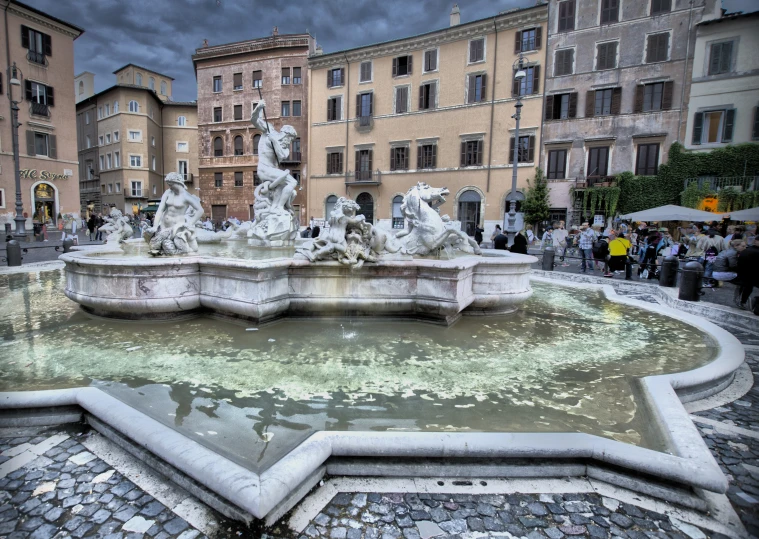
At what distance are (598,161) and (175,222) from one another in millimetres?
26242

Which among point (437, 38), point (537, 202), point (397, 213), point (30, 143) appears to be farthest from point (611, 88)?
point (30, 143)

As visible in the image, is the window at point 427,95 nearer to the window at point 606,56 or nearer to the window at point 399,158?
the window at point 399,158

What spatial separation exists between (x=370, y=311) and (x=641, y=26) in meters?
28.9

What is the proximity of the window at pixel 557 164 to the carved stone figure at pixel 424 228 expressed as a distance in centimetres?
2386

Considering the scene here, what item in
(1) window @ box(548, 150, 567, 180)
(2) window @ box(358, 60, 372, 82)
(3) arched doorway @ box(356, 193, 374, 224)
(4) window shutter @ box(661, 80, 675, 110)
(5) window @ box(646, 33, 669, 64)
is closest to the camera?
(4) window shutter @ box(661, 80, 675, 110)

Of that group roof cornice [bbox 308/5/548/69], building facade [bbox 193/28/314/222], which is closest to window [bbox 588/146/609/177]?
roof cornice [bbox 308/5/548/69]

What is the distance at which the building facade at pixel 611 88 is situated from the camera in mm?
24047

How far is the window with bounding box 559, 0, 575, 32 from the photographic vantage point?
26.2 metres

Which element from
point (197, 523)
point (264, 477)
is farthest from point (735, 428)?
point (197, 523)

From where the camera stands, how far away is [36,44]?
2725 cm

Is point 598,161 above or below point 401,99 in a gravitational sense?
below

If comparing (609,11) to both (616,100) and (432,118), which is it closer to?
(616,100)

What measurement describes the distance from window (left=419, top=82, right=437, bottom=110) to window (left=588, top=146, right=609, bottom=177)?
37.7ft

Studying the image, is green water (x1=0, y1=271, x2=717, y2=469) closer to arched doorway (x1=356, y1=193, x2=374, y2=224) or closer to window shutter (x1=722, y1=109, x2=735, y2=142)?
window shutter (x1=722, y1=109, x2=735, y2=142)
